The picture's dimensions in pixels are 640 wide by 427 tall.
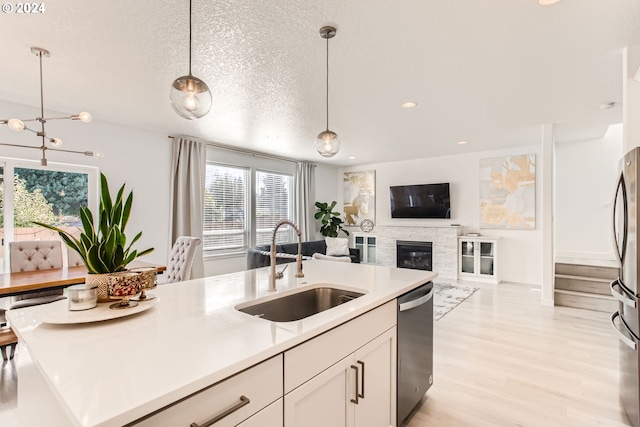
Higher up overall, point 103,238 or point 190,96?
point 190,96

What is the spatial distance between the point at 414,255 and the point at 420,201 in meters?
1.21

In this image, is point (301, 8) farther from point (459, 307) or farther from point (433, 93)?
point (459, 307)

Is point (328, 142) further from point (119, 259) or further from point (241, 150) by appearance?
point (241, 150)

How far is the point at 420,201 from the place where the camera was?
6.74 metres

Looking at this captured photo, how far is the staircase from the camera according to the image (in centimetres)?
410

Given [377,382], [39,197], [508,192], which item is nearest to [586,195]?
[508,192]

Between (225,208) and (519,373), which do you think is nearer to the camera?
(519,373)

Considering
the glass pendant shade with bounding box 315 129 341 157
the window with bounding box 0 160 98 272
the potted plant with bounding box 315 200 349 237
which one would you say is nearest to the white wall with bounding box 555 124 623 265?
the potted plant with bounding box 315 200 349 237

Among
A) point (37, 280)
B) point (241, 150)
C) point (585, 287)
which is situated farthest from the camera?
point (241, 150)

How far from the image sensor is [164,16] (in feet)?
6.35

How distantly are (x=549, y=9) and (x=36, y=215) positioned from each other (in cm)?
536

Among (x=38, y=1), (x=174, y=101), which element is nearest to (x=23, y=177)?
(x=38, y=1)

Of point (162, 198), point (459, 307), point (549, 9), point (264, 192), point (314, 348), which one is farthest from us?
point (264, 192)

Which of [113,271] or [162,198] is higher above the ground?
[162,198]
